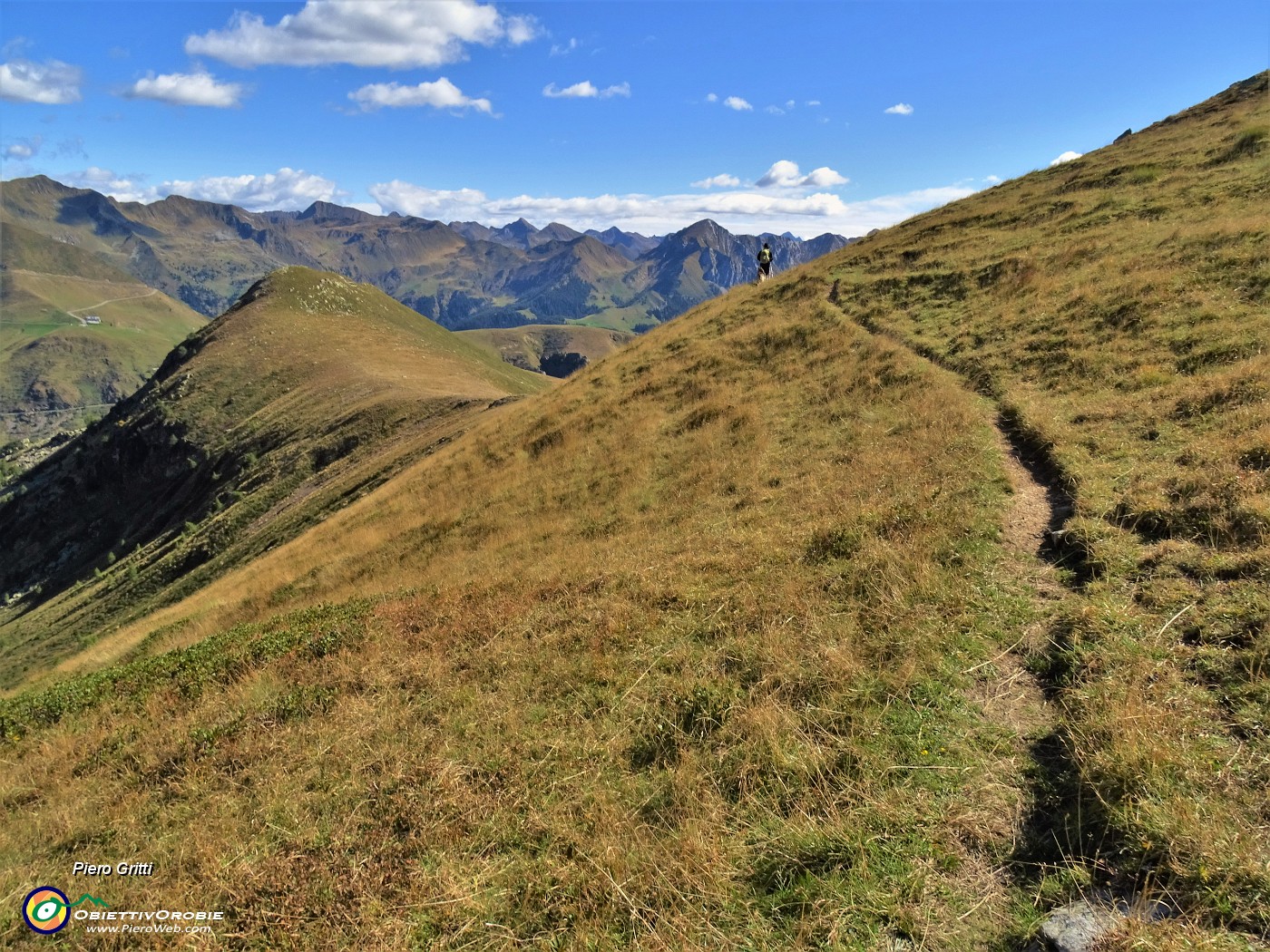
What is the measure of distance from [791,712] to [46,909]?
807 cm

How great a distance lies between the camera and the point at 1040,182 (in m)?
36.6

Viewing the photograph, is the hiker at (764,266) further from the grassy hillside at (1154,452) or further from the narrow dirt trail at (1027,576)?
the narrow dirt trail at (1027,576)

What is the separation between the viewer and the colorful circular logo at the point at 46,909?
607 cm

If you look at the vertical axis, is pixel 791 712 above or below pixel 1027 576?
below

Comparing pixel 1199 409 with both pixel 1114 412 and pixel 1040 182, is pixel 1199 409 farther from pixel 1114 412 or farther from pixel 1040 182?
pixel 1040 182

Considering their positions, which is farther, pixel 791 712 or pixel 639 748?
pixel 639 748

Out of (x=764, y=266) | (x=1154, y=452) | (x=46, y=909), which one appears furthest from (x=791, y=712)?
(x=764, y=266)

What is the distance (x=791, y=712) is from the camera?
6730 millimetres

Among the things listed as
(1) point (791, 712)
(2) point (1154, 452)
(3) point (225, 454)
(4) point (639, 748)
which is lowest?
(3) point (225, 454)

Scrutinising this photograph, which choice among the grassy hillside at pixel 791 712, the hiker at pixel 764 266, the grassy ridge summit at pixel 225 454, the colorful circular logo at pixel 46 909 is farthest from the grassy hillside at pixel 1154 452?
the grassy ridge summit at pixel 225 454

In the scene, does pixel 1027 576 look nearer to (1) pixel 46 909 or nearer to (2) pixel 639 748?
(2) pixel 639 748

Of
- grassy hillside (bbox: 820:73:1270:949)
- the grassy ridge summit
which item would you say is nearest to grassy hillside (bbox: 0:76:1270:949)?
grassy hillside (bbox: 820:73:1270:949)

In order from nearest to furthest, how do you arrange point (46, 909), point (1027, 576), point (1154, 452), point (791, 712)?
point (46, 909) < point (791, 712) < point (1027, 576) < point (1154, 452)

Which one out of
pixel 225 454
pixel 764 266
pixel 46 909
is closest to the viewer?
pixel 46 909
